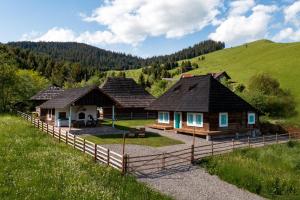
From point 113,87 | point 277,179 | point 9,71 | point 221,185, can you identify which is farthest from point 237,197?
point 9,71

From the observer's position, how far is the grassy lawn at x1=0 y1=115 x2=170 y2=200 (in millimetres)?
15016

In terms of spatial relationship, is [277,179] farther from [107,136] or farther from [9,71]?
[9,71]

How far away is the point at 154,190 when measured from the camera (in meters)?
16.9

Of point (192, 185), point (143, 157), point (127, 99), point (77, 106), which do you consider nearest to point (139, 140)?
point (143, 157)

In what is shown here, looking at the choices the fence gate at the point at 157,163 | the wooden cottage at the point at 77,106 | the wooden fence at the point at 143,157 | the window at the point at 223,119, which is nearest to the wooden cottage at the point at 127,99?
the wooden cottage at the point at 77,106

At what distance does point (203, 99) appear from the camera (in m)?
34.0

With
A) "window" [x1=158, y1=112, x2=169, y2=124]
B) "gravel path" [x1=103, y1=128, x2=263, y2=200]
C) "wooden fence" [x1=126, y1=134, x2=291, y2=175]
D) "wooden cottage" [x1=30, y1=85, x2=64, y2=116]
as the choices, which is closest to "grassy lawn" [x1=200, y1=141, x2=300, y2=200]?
"gravel path" [x1=103, y1=128, x2=263, y2=200]

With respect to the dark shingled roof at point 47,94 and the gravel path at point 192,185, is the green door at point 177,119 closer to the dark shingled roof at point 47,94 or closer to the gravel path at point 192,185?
the gravel path at point 192,185

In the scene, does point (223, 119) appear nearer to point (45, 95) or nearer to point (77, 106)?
point (77, 106)

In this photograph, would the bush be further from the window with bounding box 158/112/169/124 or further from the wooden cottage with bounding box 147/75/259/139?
the window with bounding box 158/112/169/124

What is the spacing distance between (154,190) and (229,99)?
20.3 m

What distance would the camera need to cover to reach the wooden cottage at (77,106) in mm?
35094

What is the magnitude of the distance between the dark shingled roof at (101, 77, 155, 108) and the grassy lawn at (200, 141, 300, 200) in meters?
28.5

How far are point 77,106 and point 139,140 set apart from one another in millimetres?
11695
